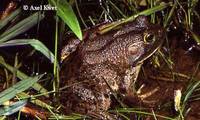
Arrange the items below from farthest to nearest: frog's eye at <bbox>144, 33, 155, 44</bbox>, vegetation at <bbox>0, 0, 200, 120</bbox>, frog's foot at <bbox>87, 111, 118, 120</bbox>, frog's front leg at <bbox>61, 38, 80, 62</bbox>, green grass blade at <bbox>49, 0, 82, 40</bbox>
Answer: frog's eye at <bbox>144, 33, 155, 44</bbox>, frog's front leg at <bbox>61, 38, 80, 62</bbox>, frog's foot at <bbox>87, 111, 118, 120</bbox>, vegetation at <bbox>0, 0, 200, 120</bbox>, green grass blade at <bbox>49, 0, 82, 40</bbox>

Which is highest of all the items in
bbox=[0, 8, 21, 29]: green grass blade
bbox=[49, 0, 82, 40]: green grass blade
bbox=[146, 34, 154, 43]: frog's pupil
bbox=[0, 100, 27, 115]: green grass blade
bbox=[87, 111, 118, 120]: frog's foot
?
bbox=[0, 8, 21, 29]: green grass blade

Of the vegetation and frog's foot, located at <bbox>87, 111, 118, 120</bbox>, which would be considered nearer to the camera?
the vegetation

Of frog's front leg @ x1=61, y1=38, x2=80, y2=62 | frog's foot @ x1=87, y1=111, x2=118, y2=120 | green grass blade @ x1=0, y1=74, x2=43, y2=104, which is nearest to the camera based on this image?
green grass blade @ x1=0, y1=74, x2=43, y2=104

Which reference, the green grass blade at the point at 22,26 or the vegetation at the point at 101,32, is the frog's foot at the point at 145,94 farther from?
the green grass blade at the point at 22,26

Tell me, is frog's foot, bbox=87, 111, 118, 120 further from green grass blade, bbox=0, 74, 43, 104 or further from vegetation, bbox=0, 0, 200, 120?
green grass blade, bbox=0, 74, 43, 104

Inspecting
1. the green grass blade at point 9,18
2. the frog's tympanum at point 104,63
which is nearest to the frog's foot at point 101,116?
the frog's tympanum at point 104,63

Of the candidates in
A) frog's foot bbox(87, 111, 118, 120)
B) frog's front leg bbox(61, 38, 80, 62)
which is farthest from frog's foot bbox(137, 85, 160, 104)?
frog's front leg bbox(61, 38, 80, 62)

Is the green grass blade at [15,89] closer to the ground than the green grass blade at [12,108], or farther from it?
farther from it

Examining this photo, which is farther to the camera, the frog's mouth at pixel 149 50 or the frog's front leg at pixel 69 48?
the frog's mouth at pixel 149 50
